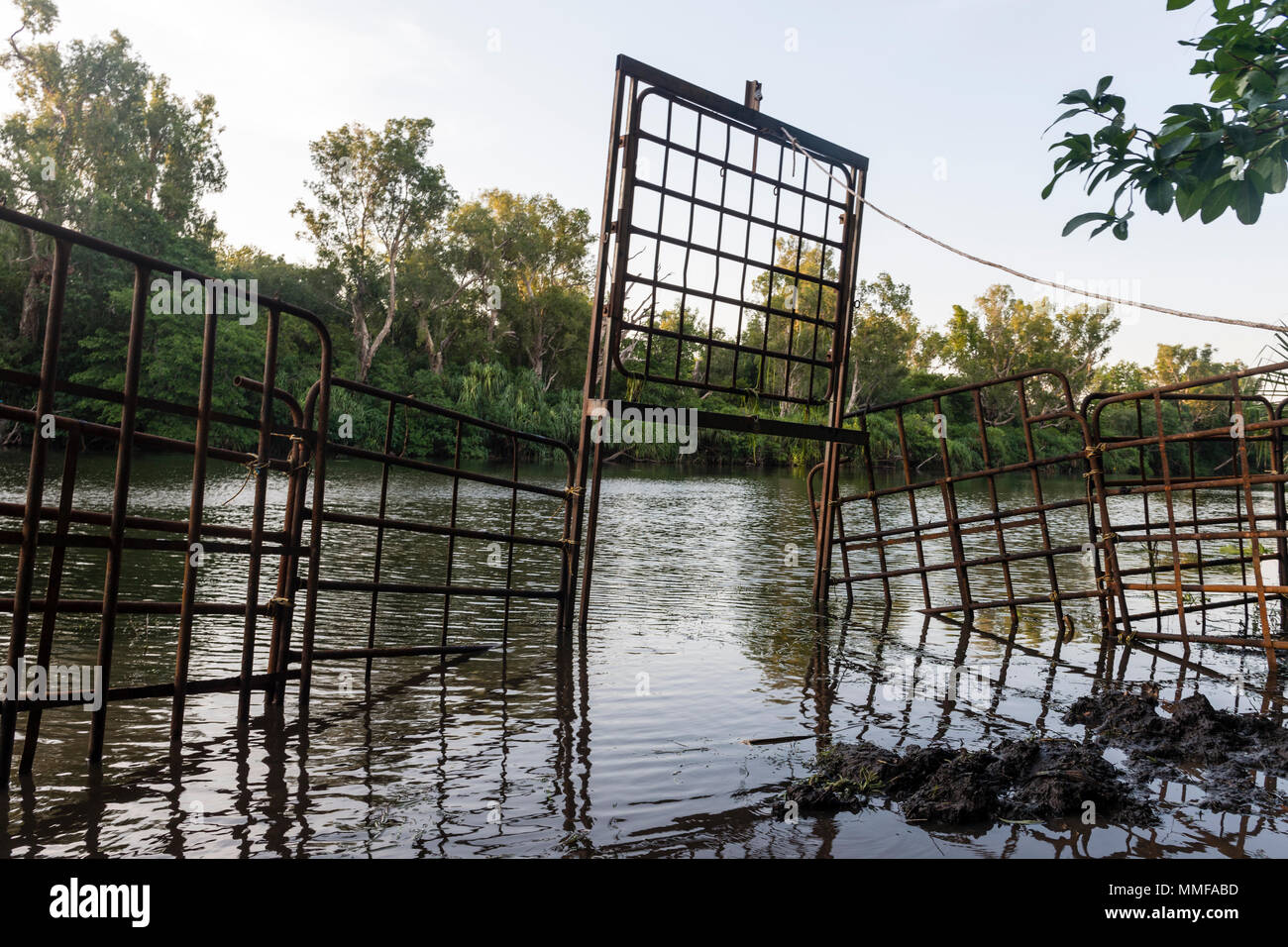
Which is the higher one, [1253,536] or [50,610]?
[1253,536]

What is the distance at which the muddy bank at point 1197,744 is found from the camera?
3.84 meters

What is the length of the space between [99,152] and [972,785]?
5055 cm

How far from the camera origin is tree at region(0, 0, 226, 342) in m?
38.0

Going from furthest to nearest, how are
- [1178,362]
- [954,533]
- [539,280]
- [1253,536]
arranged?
1. [1178,362]
2. [539,280]
3. [954,533]
4. [1253,536]

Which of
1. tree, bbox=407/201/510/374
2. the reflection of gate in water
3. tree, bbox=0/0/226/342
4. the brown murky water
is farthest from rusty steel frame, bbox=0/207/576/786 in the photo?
tree, bbox=407/201/510/374

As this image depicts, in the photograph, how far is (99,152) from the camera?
42938 millimetres

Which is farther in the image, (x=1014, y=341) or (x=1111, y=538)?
(x=1014, y=341)

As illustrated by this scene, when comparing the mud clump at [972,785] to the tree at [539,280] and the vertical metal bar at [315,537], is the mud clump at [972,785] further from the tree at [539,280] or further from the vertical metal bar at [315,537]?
the tree at [539,280]

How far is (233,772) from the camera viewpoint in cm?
378

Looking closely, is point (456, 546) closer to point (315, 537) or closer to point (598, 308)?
point (598, 308)

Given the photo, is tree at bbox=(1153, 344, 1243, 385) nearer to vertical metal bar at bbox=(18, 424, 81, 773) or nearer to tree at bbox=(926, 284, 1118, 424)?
tree at bbox=(926, 284, 1118, 424)

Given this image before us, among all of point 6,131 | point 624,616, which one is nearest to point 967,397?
point 6,131

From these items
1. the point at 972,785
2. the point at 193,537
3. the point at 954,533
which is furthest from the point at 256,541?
the point at 954,533
